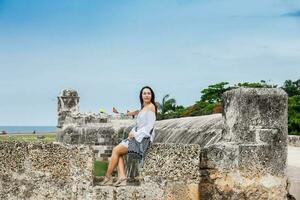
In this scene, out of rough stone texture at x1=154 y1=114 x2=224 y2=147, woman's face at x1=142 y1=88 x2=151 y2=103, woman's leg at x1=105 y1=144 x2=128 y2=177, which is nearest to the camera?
woman's leg at x1=105 y1=144 x2=128 y2=177

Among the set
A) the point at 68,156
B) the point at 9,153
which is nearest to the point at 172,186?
the point at 68,156

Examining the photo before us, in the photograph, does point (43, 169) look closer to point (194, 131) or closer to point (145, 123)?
point (145, 123)

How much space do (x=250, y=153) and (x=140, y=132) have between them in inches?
46.3

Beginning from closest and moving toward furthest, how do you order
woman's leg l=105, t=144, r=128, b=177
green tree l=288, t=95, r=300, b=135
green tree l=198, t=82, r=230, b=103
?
woman's leg l=105, t=144, r=128, b=177, green tree l=288, t=95, r=300, b=135, green tree l=198, t=82, r=230, b=103

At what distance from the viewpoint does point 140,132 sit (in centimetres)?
683

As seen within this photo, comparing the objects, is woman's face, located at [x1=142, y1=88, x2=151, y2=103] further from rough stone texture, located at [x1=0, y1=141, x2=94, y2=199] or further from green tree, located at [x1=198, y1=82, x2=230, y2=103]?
Result: green tree, located at [x1=198, y1=82, x2=230, y2=103]

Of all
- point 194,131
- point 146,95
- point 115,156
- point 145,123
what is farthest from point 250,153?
point 194,131

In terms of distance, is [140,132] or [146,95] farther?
[146,95]

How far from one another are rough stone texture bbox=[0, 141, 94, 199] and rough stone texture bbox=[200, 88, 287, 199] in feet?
4.24

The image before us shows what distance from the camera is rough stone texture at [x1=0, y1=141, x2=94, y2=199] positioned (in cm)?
667

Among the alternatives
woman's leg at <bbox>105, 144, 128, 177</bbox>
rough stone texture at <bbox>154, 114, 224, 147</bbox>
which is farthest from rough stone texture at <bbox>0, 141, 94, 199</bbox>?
rough stone texture at <bbox>154, 114, 224, 147</bbox>

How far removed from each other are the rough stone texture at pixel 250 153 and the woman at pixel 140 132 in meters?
0.66

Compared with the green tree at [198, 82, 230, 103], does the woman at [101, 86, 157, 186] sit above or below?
below

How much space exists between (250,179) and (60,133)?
10.7 m
